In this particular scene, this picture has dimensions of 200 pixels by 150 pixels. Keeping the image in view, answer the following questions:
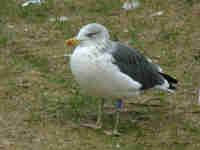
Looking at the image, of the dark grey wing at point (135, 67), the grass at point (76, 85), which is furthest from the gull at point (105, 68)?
the grass at point (76, 85)

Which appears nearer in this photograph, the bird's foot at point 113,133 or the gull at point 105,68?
the gull at point 105,68

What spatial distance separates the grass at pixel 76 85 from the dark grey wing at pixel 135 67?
43 cm

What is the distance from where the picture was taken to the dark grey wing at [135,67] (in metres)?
5.78

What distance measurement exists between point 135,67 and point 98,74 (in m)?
0.62

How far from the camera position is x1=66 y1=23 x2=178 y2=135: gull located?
5547 mm

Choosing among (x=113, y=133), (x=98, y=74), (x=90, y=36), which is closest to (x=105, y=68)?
(x=98, y=74)

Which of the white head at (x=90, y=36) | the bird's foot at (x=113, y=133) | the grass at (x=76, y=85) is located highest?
the white head at (x=90, y=36)

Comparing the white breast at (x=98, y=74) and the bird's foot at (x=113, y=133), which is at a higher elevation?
the white breast at (x=98, y=74)

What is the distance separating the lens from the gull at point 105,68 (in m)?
5.55

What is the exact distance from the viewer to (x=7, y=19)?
9.05 m

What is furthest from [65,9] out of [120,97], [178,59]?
[120,97]

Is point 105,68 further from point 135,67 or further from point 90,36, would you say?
point 135,67

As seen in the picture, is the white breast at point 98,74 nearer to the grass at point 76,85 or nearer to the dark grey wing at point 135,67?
the dark grey wing at point 135,67

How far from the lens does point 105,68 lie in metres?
5.55
